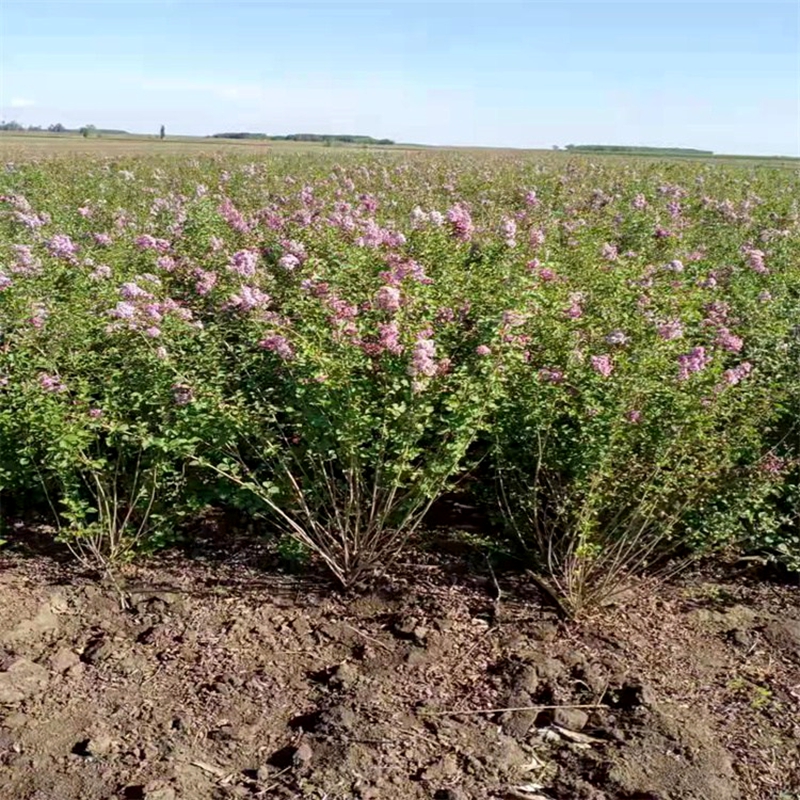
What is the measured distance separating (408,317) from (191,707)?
6.26ft

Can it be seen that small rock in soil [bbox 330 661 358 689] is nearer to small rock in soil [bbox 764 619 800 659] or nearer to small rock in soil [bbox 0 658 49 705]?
small rock in soil [bbox 0 658 49 705]

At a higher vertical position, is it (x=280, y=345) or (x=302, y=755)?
(x=280, y=345)

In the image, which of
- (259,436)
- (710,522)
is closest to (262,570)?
(259,436)

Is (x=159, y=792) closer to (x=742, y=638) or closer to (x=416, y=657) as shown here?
(x=416, y=657)

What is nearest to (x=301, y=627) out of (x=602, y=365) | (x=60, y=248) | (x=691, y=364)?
(x=602, y=365)

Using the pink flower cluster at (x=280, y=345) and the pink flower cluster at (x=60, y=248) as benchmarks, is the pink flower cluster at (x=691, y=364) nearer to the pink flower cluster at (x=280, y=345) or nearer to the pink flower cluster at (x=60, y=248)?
the pink flower cluster at (x=280, y=345)

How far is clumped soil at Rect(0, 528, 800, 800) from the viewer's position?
2.79m

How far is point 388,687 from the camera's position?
3227 millimetres

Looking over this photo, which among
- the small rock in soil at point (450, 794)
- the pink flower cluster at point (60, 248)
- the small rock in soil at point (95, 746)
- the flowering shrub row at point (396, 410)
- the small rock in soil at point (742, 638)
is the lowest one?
the small rock in soil at point (95, 746)

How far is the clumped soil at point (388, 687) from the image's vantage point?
2.79 meters

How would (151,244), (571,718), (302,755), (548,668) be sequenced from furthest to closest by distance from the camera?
(151,244)
(548,668)
(571,718)
(302,755)

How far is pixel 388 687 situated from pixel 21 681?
136 centimetres

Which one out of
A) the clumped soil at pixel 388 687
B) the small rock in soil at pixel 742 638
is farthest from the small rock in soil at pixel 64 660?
the small rock in soil at pixel 742 638

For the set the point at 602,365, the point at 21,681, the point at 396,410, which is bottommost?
the point at 21,681
